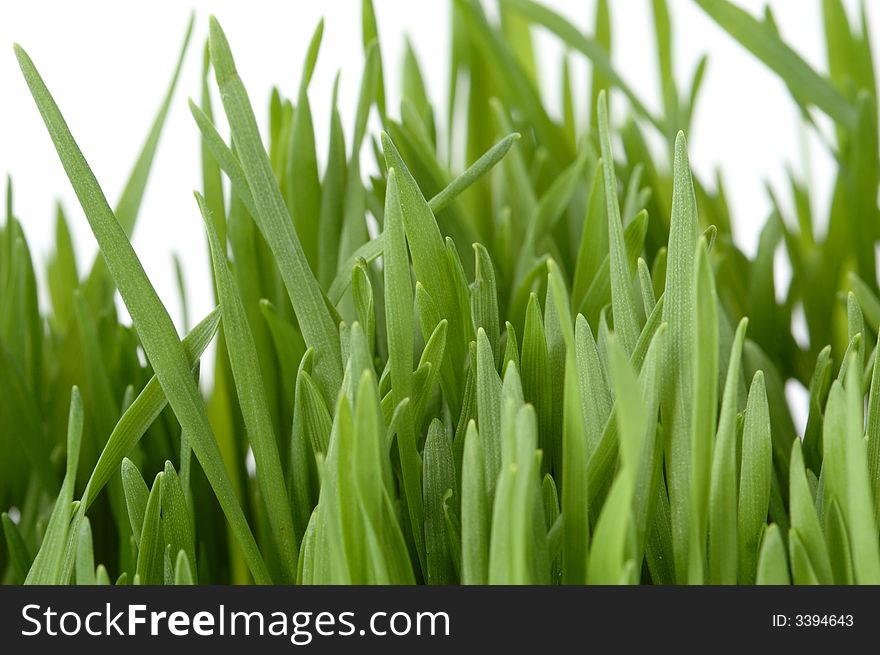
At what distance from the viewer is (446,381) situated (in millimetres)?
245

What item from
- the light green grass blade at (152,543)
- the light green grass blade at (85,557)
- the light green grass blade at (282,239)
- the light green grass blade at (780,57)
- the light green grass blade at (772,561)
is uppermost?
the light green grass blade at (780,57)

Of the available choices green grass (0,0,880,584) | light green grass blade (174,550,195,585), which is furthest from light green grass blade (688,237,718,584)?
light green grass blade (174,550,195,585)

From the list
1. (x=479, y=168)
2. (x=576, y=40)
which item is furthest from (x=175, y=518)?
(x=576, y=40)

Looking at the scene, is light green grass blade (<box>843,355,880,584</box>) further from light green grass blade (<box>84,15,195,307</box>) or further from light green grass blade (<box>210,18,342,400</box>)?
light green grass blade (<box>84,15,195,307</box>)

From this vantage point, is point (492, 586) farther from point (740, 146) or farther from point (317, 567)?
point (740, 146)

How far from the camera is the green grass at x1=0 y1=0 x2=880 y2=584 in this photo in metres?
0.19

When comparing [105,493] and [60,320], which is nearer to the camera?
[105,493]

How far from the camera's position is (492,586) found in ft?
0.61

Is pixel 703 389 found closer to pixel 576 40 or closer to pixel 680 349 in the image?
pixel 680 349

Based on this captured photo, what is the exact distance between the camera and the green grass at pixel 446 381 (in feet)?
0.62

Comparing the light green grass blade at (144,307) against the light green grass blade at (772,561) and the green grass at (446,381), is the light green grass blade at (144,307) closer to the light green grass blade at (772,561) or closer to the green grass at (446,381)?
the green grass at (446,381)

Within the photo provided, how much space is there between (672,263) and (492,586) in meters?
0.08

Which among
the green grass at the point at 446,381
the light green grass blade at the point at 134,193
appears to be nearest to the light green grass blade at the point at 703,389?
the green grass at the point at 446,381

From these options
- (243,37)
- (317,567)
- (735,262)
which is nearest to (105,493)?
(317,567)
